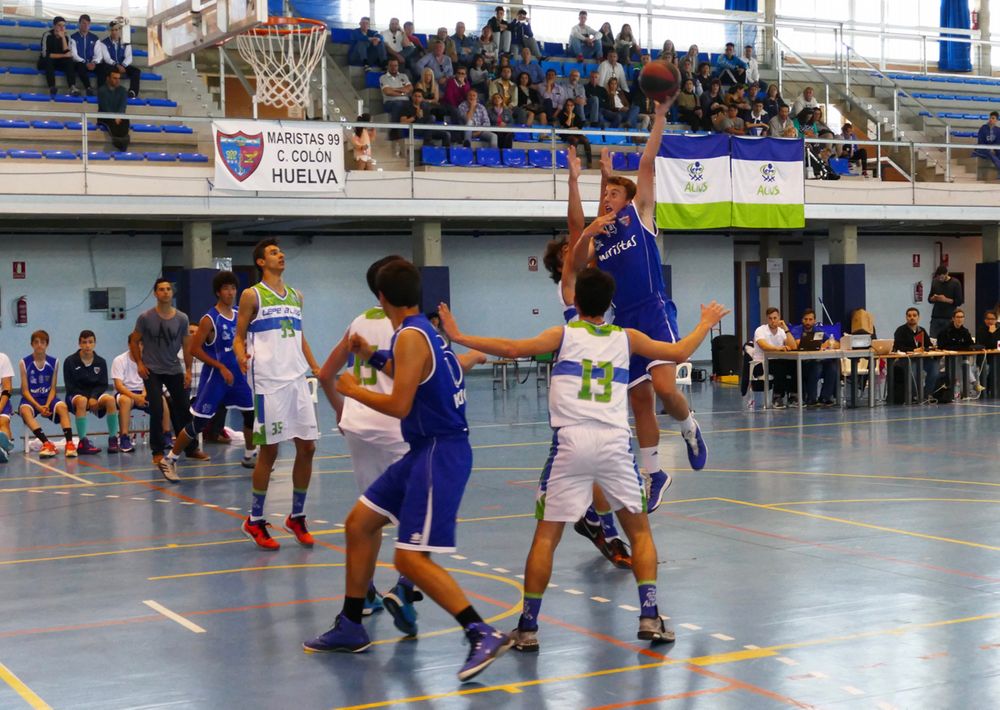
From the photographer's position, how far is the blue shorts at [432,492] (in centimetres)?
529

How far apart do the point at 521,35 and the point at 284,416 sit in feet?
62.2

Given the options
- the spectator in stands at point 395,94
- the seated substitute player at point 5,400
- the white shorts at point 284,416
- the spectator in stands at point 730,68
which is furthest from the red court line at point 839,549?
the spectator in stands at point 730,68

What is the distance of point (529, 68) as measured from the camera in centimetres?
2498

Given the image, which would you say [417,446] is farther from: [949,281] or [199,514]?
[949,281]

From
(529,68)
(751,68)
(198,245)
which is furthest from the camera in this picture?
(751,68)

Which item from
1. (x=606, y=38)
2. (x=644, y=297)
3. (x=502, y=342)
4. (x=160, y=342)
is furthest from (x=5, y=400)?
(x=606, y=38)

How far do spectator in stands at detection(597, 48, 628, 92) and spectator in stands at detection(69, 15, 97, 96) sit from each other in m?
9.60

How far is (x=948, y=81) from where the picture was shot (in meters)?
31.5

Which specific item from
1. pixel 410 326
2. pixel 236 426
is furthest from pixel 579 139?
pixel 410 326

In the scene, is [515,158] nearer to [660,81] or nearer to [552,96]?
[552,96]

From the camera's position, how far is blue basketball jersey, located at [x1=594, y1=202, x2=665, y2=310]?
25.4 ft

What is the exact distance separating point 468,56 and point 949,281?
9.87 meters

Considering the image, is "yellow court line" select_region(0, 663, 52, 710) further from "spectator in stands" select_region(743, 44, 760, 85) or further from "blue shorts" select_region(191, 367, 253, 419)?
"spectator in stands" select_region(743, 44, 760, 85)

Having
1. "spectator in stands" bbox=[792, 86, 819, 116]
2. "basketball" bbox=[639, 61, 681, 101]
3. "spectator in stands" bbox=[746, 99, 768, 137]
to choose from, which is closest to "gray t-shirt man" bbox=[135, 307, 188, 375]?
"basketball" bbox=[639, 61, 681, 101]
